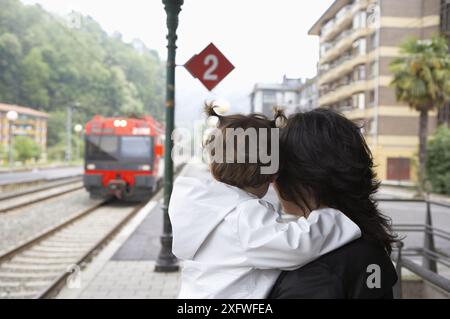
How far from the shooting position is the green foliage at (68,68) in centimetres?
1102

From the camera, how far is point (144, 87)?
2414 centimetres

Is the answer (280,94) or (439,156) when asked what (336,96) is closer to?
(280,94)

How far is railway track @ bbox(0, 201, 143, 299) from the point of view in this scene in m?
5.46

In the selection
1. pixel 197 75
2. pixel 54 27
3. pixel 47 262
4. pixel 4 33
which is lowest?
pixel 47 262

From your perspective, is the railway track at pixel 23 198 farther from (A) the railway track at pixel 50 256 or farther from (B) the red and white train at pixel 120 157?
(A) the railway track at pixel 50 256

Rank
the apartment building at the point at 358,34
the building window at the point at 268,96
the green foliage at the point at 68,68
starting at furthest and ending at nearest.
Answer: the green foliage at the point at 68,68 → the building window at the point at 268,96 → the apartment building at the point at 358,34

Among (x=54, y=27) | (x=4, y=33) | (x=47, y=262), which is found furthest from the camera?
(x=54, y=27)

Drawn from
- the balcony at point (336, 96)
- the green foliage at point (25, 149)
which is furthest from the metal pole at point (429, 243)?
the green foliage at point (25, 149)

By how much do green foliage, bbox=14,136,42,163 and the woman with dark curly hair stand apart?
84.4 feet

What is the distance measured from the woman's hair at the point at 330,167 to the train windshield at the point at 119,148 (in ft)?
41.8

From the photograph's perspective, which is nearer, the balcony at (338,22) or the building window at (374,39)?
the balcony at (338,22)

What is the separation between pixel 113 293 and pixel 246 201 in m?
4.30

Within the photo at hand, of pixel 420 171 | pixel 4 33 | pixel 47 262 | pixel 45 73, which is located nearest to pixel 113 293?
pixel 47 262
